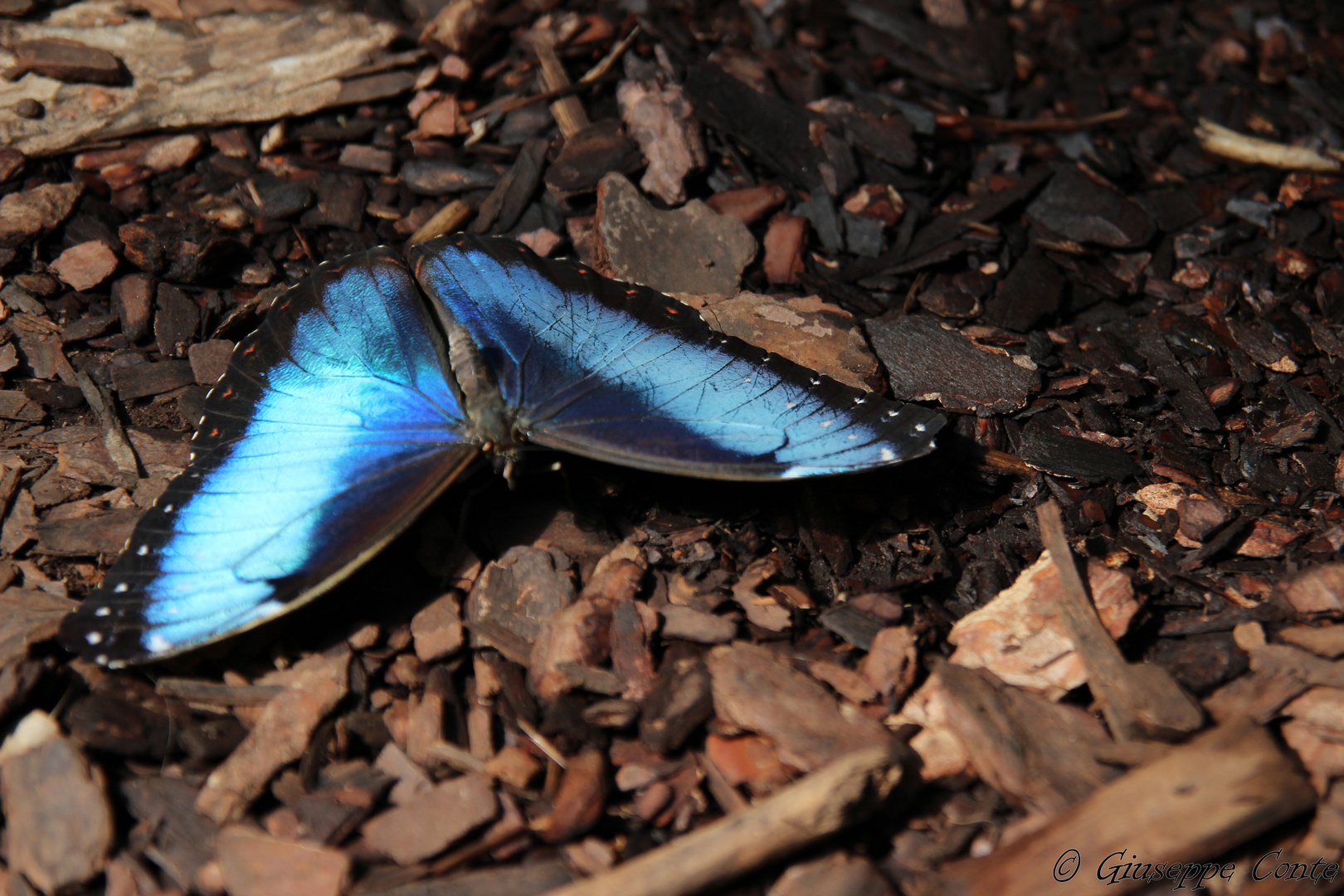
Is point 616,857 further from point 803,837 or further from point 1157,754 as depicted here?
point 1157,754

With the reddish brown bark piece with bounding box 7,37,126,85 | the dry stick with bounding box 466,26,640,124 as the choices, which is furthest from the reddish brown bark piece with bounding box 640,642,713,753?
the reddish brown bark piece with bounding box 7,37,126,85

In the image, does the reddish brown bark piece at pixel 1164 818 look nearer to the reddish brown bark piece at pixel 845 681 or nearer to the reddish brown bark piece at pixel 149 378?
the reddish brown bark piece at pixel 845 681

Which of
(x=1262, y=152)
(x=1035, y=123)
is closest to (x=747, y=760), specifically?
(x=1035, y=123)

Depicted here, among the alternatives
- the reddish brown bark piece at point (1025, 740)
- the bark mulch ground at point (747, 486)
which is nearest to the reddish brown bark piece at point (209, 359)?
the bark mulch ground at point (747, 486)

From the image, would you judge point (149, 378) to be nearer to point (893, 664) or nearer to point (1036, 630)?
point (893, 664)

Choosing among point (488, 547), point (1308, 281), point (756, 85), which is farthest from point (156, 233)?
point (1308, 281)
